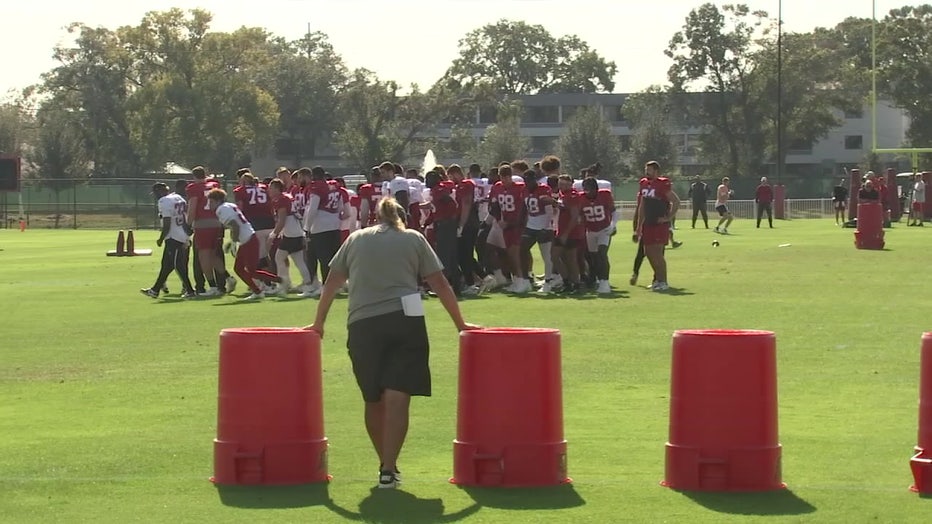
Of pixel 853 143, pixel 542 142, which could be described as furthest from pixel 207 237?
pixel 542 142

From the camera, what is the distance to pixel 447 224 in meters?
22.8

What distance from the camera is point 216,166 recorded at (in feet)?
315

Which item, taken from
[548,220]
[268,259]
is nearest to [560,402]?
[548,220]

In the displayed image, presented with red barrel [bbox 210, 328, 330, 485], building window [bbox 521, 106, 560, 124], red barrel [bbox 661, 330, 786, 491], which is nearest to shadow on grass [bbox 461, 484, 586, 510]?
red barrel [bbox 661, 330, 786, 491]

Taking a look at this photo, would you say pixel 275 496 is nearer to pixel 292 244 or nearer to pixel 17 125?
pixel 292 244

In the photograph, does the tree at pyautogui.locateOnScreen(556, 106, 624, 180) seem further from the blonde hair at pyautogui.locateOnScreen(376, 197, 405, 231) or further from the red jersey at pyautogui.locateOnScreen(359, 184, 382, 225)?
the blonde hair at pyautogui.locateOnScreen(376, 197, 405, 231)

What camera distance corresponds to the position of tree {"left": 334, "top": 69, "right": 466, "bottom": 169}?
9600cm

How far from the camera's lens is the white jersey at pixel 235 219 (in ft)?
75.5

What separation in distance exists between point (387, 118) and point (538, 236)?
246 ft

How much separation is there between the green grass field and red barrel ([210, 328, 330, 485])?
0.16 m

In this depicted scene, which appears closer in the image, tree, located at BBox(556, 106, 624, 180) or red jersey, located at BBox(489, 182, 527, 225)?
red jersey, located at BBox(489, 182, 527, 225)

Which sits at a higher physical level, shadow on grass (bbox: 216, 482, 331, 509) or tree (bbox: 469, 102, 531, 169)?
tree (bbox: 469, 102, 531, 169)

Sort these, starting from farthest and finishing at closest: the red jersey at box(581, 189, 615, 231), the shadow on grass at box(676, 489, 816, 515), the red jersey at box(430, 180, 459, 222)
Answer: the red jersey at box(581, 189, 615, 231) < the red jersey at box(430, 180, 459, 222) < the shadow on grass at box(676, 489, 816, 515)

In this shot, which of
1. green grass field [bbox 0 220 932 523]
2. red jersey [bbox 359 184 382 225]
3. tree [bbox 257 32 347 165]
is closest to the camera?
green grass field [bbox 0 220 932 523]
